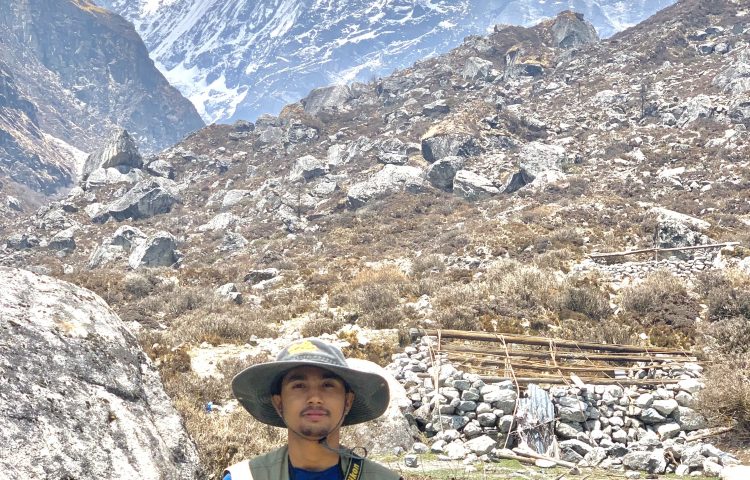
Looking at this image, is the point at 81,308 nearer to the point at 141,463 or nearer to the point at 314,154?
the point at 141,463

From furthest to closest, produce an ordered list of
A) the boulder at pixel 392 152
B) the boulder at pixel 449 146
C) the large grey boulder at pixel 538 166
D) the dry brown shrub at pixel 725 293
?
the boulder at pixel 392 152, the boulder at pixel 449 146, the large grey boulder at pixel 538 166, the dry brown shrub at pixel 725 293

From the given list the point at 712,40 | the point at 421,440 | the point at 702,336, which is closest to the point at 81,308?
the point at 421,440

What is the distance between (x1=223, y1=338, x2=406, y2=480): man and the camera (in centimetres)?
197

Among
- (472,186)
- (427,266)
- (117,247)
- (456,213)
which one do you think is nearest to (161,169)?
(117,247)

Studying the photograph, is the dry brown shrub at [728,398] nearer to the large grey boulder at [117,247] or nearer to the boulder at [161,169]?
the large grey boulder at [117,247]

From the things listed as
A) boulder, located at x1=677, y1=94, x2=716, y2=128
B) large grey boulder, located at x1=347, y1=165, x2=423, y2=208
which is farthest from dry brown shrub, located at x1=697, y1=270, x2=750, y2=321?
boulder, located at x1=677, y1=94, x2=716, y2=128

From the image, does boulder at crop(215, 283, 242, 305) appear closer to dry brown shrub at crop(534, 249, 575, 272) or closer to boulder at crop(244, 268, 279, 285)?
boulder at crop(244, 268, 279, 285)

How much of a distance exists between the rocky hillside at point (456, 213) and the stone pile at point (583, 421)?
768mm

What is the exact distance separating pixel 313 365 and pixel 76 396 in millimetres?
1976

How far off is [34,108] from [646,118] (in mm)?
211204

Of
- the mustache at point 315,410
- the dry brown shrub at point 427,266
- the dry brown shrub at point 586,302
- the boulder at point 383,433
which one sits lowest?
the dry brown shrub at point 427,266

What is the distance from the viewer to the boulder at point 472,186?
35.2m

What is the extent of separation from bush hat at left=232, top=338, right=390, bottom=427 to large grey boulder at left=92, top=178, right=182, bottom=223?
5024 cm

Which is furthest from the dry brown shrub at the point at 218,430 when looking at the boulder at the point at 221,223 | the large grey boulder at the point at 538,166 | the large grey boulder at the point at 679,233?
the boulder at the point at 221,223
